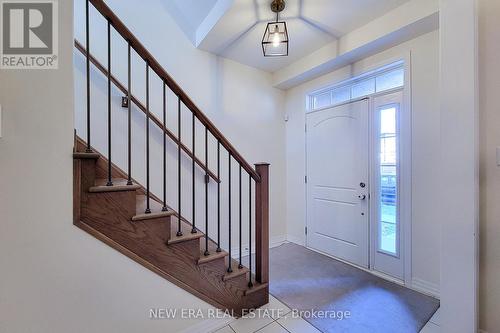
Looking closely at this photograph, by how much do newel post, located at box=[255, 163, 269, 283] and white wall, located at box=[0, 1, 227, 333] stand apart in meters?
1.09

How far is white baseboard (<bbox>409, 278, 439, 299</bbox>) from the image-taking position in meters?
2.03

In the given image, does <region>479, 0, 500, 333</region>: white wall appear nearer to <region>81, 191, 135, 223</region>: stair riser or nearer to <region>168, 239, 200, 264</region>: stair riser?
<region>168, 239, 200, 264</region>: stair riser

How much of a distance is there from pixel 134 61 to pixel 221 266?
2.23 m

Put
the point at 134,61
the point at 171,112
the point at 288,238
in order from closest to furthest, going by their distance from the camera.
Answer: the point at 134,61
the point at 171,112
the point at 288,238

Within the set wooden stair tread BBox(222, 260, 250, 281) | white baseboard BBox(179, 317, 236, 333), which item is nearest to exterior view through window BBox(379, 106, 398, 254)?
wooden stair tread BBox(222, 260, 250, 281)

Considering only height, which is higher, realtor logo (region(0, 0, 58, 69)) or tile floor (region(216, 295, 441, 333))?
realtor logo (region(0, 0, 58, 69))

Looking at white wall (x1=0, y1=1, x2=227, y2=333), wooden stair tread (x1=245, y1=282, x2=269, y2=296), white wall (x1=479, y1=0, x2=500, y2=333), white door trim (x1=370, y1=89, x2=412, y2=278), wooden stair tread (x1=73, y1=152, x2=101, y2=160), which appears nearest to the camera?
white wall (x1=0, y1=1, x2=227, y2=333)

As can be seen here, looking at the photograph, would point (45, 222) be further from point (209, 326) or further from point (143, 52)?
point (209, 326)

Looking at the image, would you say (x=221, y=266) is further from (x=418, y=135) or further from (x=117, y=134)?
(x=418, y=135)

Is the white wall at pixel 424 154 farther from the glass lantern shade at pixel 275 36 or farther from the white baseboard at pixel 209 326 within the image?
the white baseboard at pixel 209 326

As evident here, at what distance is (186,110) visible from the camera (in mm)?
2623

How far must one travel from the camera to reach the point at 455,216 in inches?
58.4

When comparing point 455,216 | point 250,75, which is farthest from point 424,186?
point 250,75

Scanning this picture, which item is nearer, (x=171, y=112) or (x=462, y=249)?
(x=462, y=249)
